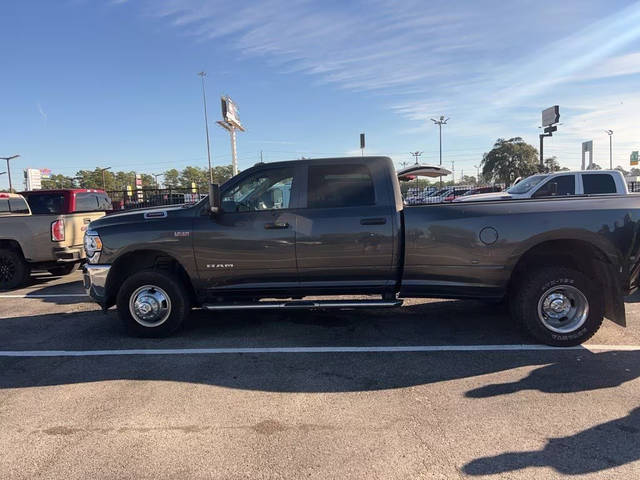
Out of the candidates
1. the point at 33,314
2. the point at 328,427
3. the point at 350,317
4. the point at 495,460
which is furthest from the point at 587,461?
the point at 33,314

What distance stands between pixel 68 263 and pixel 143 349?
4565 millimetres

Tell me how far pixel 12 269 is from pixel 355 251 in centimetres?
697

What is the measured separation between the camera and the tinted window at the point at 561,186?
11164 mm

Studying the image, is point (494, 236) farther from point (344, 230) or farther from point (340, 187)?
point (340, 187)

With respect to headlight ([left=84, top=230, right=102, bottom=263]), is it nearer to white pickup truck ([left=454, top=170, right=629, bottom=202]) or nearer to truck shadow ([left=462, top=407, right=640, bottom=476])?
truck shadow ([left=462, top=407, right=640, bottom=476])

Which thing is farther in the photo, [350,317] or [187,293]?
[350,317]

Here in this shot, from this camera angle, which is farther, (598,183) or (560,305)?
(598,183)

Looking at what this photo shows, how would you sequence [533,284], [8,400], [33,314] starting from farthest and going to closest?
1. [33,314]
2. [533,284]
3. [8,400]

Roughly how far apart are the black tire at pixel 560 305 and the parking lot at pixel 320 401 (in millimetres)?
174

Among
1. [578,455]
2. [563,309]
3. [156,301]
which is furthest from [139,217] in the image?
[563,309]

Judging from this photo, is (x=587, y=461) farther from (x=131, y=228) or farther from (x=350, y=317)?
(x=131, y=228)

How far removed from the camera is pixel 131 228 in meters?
5.07

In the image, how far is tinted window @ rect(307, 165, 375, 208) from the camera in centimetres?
503

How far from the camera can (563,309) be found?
4750mm
